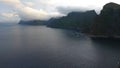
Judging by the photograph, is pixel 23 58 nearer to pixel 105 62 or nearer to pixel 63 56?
pixel 63 56

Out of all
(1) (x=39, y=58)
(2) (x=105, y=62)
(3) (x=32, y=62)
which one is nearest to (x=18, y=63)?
(3) (x=32, y=62)

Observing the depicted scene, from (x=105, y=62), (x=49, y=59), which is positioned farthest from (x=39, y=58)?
(x=105, y=62)

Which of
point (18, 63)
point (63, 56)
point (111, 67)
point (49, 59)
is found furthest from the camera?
point (63, 56)

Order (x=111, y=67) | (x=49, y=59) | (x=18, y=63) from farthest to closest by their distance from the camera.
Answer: (x=49, y=59) < (x=18, y=63) < (x=111, y=67)

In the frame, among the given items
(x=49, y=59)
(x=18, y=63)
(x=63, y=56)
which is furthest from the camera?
(x=63, y=56)

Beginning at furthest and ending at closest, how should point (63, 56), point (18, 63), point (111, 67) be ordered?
1. point (63, 56)
2. point (18, 63)
3. point (111, 67)

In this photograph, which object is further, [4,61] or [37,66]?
[4,61]

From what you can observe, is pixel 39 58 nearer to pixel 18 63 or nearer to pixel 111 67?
pixel 18 63

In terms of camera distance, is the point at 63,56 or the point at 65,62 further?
the point at 63,56
